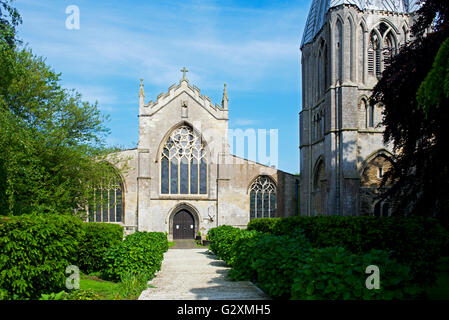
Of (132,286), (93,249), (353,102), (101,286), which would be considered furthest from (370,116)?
(132,286)

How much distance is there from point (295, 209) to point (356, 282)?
1005 inches

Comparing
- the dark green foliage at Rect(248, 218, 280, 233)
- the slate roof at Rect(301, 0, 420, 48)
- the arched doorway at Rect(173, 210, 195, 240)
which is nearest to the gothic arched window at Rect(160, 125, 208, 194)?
the arched doorway at Rect(173, 210, 195, 240)

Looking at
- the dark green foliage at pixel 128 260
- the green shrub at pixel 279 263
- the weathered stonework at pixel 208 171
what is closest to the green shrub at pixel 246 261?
the green shrub at pixel 279 263

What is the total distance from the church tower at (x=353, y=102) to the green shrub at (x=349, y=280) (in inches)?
736

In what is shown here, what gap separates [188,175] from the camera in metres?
30.7

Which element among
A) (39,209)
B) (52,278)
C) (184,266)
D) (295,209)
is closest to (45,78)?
(39,209)

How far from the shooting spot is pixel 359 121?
85.9ft

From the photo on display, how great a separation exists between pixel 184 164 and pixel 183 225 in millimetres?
4458

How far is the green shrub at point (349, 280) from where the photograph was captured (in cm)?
631

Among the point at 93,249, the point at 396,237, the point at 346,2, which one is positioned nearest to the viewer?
the point at 396,237

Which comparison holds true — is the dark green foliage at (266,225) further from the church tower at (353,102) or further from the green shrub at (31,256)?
the green shrub at (31,256)

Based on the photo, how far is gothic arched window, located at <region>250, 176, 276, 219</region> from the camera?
1234 inches

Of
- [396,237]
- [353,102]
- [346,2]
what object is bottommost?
[396,237]

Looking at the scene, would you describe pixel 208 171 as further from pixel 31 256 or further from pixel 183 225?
pixel 31 256
